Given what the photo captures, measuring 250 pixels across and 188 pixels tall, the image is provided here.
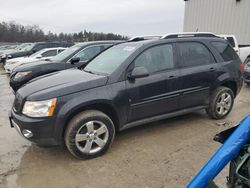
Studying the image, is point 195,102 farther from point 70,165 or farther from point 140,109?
point 70,165

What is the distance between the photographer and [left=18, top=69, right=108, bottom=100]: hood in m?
3.12

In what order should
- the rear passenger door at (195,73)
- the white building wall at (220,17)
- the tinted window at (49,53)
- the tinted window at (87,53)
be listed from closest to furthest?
1. the rear passenger door at (195,73)
2. the tinted window at (87,53)
3. the tinted window at (49,53)
4. the white building wall at (220,17)

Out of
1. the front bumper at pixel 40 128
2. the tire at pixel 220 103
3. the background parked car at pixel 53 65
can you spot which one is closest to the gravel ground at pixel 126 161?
the tire at pixel 220 103

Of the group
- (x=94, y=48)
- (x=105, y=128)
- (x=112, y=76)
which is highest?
(x=94, y=48)

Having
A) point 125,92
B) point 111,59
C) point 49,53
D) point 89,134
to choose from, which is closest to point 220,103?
point 125,92

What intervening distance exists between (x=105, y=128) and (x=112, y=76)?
785 millimetres

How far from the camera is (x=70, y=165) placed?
3.23 meters

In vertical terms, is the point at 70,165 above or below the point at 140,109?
below

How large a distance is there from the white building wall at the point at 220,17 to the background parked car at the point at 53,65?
34.5 feet

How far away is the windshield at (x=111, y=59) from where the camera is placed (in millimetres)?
3766

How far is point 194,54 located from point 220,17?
1316cm

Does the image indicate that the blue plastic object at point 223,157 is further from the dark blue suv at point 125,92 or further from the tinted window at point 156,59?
the tinted window at point 156,59

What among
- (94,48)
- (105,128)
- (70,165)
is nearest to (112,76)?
(105,128)

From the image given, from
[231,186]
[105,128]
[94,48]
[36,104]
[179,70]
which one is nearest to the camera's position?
[231,186]
